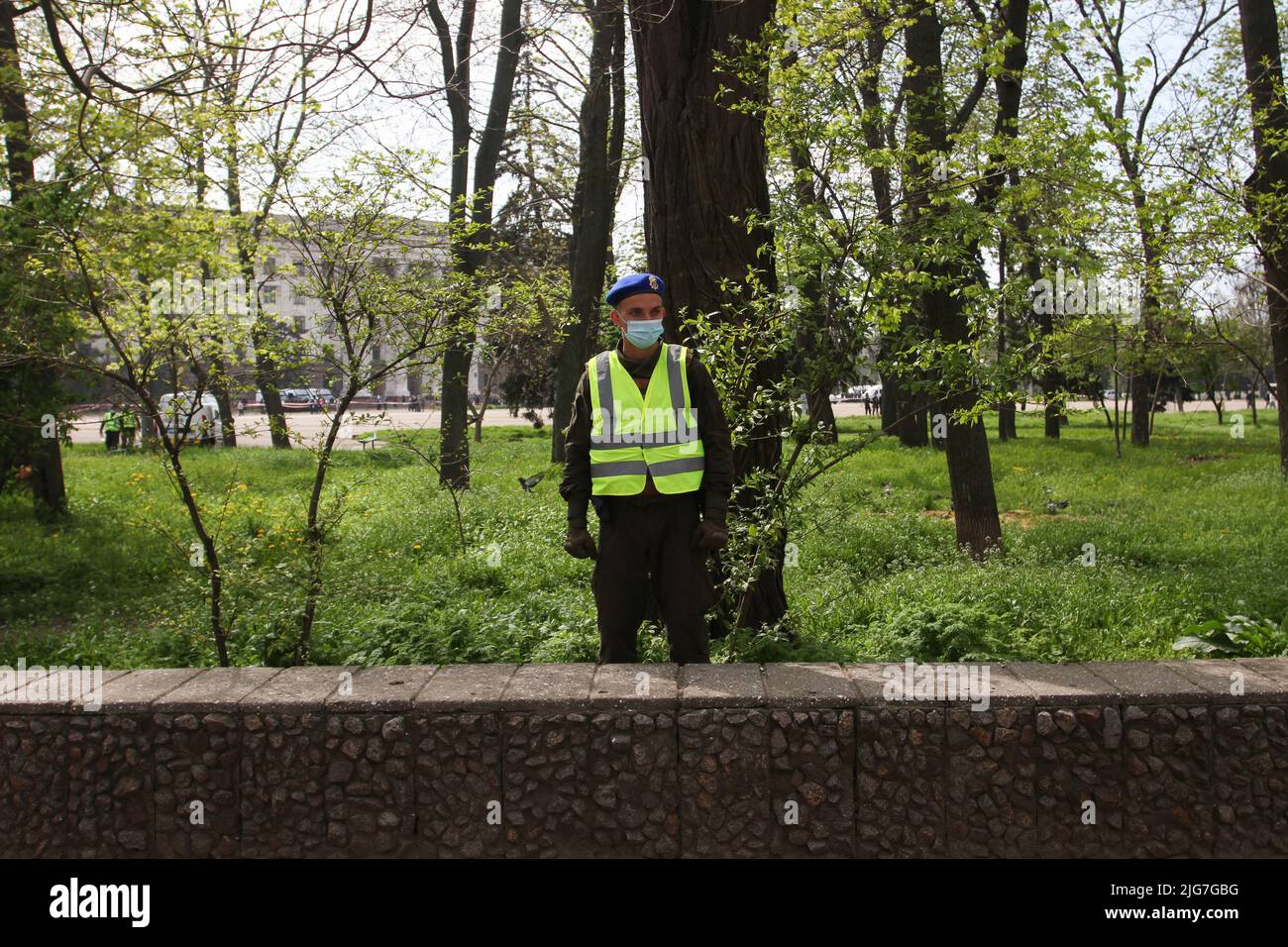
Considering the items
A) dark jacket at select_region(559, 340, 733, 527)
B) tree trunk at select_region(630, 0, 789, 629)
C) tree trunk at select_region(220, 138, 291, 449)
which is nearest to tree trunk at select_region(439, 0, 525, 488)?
tree trunk at select_region(220, 138, 291, 449)

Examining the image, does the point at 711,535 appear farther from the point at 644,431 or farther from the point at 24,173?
the point at 24,173

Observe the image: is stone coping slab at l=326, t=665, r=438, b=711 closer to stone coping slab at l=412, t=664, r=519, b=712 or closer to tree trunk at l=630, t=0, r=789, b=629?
stone coping slab at l=412, t=664, r=519, b=712

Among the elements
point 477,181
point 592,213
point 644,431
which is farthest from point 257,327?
point 592,213

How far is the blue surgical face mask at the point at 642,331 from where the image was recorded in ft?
14.8

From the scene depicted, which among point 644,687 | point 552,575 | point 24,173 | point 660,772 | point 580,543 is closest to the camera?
point 660,772

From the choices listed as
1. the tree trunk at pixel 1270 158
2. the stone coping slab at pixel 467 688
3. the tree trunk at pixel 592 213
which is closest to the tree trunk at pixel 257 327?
the stone coping slab at pixel 467 688

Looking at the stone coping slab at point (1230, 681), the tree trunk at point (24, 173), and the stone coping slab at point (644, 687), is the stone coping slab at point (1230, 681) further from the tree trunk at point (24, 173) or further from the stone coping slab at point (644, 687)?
the tree trunk at point (24, 173)

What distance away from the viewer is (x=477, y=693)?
149 inches

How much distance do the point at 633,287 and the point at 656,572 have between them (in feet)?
3.99

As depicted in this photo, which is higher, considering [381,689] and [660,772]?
[381,689]

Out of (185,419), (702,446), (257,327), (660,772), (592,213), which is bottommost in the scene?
(660,772)

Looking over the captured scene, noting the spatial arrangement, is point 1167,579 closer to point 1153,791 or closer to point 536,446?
point 1153,791

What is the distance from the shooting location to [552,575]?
332 inches

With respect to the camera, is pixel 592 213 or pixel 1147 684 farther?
pixel 592 213
